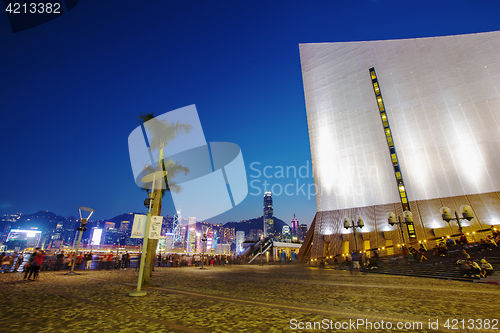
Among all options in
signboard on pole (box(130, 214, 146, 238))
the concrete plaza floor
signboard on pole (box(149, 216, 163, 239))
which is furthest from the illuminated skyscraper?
signboard on pole (box(130, 214, 146, 238))

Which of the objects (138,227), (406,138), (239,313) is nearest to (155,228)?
(138,227)

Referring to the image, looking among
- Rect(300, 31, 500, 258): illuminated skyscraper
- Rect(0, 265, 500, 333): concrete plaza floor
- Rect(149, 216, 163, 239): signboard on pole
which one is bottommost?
Rect(0, 265, 500, 333): concrete plaza floor

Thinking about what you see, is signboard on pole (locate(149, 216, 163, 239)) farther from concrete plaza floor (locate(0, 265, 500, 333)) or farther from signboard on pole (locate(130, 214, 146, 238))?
concrete plaza floor (locate(0, 265, 500, 333))

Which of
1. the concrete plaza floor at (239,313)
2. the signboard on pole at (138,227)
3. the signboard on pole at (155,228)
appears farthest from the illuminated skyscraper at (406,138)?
the signboard on pole at (138,227)

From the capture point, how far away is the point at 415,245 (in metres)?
24.0

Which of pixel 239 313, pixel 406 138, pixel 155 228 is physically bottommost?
pixel 239 313

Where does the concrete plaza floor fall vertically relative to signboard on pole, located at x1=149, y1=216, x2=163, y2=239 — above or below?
below

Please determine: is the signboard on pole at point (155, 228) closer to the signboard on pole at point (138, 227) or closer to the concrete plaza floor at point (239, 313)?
the signboard on pole at point (138, 227)

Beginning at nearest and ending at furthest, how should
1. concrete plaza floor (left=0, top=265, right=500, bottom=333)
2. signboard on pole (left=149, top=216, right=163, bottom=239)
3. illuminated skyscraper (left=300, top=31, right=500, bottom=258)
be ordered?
concrete plaza floor (left=0, top=265, right=500, bottom=333), signboard on pole (left=149, top=216, right=163, bottom=239), illuminated skyscraper (left=300, top=31, right=500, bottom=258)

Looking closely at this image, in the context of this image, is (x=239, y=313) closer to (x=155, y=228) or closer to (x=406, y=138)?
(x=155, y=228)

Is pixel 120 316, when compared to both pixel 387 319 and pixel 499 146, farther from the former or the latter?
pixel 499 146

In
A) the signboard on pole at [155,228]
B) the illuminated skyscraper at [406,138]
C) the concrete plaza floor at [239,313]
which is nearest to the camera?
the concrete plaza floor at [239,313]

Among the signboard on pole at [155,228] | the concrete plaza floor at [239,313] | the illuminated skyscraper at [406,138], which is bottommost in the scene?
the concrete plaza floor at [239,313]

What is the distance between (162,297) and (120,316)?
2.31 metres
